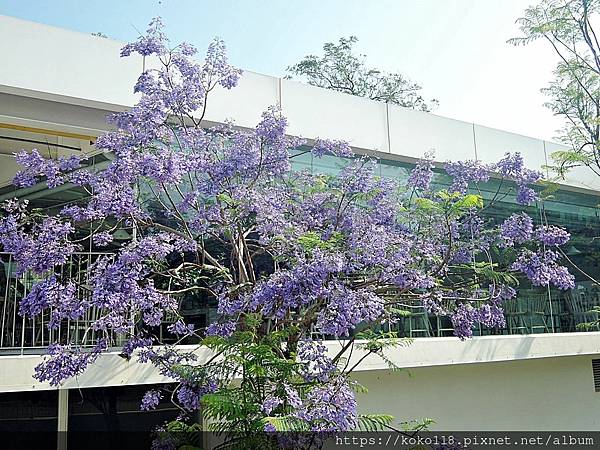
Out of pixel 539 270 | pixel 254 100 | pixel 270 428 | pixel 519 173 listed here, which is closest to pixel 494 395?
pixel 519 173

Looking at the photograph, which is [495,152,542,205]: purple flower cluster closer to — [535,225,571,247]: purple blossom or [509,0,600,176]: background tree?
[535,225,571,247]: purple blossom

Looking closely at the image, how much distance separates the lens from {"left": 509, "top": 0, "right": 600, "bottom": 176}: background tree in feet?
42.5

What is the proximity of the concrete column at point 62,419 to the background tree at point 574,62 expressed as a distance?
8910 millimetres

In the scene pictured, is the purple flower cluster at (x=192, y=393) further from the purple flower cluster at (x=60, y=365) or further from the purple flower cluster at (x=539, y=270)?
the purple flower cluster at (x=539, y=270)

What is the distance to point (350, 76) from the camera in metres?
25.1

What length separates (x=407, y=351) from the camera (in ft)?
32.1

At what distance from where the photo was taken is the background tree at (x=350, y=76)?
25.0m

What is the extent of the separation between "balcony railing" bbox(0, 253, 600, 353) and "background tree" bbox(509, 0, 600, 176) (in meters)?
2.49

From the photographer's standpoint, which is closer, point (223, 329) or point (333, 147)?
point (223, 329)

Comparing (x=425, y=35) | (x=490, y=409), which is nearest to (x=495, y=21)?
(x=425, y=35)

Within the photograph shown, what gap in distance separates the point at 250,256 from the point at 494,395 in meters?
6.26

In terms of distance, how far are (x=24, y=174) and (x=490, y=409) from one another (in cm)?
842

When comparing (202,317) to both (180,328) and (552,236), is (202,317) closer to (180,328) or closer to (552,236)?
(180,328)

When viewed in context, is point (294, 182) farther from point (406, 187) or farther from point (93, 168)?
point (93, 168)
